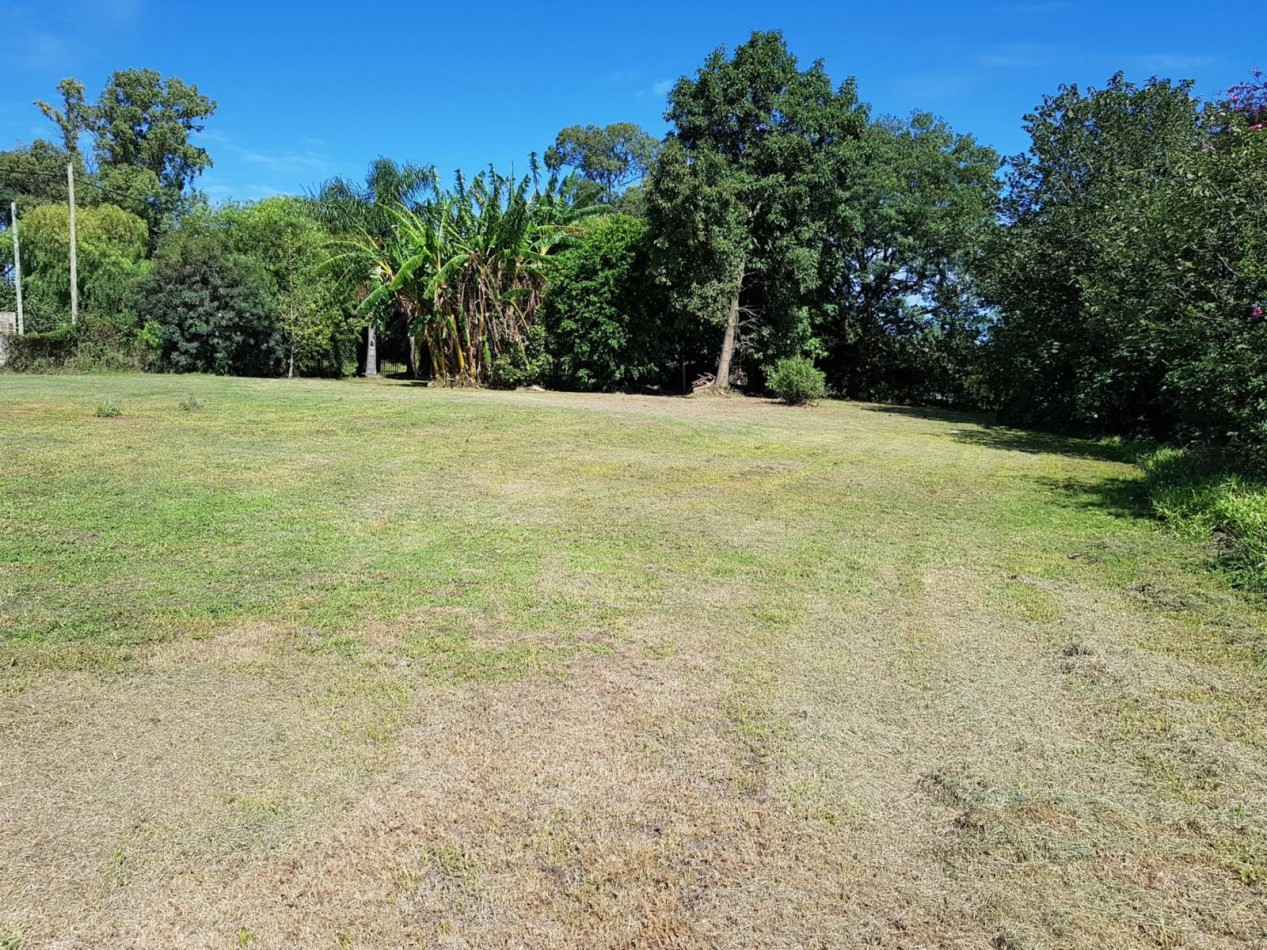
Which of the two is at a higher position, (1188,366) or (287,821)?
(1188,366)

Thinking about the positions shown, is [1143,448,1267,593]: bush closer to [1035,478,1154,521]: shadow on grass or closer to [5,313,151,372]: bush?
[1035,478,1154,521]: shadow on grass

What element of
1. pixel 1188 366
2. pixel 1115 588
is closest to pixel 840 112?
pixel 1188 366

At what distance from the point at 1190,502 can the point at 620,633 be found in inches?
256

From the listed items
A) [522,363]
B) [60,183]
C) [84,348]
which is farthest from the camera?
[60,183]

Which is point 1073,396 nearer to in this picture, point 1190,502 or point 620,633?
point 1190,502

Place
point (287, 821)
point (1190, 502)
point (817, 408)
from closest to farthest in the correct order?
1. point (287, 821)
2. point (1190, 502)
3. point (817, 408)

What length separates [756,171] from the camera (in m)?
24.4

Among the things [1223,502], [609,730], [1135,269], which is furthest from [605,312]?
[609,730]

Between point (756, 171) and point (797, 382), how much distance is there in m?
6.95

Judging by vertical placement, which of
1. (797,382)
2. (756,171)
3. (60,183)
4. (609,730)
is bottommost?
(609,730)

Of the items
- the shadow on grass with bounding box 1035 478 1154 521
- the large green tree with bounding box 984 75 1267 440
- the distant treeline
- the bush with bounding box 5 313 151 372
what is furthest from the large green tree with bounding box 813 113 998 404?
the bush with bounding box 5 313 151 372

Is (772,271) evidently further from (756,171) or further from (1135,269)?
(1135,269)

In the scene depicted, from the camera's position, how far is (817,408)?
2281cm

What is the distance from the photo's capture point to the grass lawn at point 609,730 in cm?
235
